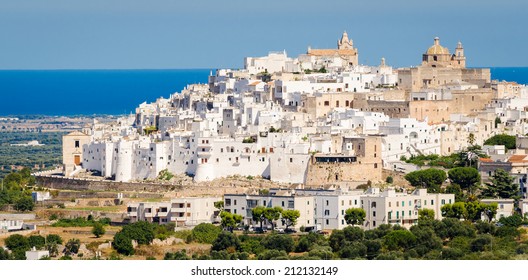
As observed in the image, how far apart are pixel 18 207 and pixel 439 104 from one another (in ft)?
39.6

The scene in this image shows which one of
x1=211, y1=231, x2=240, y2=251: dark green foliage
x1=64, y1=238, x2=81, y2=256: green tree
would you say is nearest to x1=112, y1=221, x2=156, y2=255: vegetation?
x1=64, y1=238, x2=81, y2=256: green tree

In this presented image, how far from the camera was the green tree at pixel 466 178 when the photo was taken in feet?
137

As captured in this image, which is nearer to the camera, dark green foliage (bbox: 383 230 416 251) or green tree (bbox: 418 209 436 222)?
dark green foliage (bbox: 383 230 416 251)

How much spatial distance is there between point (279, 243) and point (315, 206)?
352 cm

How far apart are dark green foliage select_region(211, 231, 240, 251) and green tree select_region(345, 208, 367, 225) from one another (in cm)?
302

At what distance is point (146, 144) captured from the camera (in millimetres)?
45125

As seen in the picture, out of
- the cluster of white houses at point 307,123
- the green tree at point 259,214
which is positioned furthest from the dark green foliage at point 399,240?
the cluster of white houses at point 307,123

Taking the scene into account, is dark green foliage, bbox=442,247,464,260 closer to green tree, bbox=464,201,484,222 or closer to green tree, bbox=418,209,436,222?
green tree, bbox=418,209,436,222

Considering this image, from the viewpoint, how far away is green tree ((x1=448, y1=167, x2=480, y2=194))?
41875 mm

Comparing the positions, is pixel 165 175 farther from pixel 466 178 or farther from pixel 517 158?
pixel 517 158

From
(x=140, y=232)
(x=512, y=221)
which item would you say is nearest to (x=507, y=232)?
(x=512, y=221)

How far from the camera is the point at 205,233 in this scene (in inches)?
1483

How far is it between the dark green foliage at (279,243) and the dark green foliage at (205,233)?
171 cm

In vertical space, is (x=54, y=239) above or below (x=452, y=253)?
above
